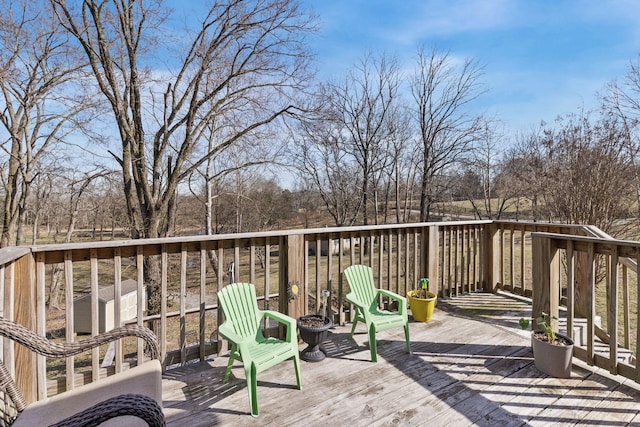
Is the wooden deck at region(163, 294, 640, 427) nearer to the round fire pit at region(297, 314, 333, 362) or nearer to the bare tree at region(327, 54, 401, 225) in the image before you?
the round fire pit at region(297, 314, 333, 362)

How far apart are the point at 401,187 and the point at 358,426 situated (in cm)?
1564

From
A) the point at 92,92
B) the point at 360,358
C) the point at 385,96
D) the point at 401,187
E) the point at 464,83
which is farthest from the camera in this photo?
the point at 401,187

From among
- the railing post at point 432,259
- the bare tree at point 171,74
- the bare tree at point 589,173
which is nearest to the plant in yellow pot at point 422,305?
the railing post at point 432,259

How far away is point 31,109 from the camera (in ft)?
27.5

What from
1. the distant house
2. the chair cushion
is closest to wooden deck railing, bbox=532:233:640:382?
the chair cushion

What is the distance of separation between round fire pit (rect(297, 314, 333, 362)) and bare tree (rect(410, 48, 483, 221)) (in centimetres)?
1291

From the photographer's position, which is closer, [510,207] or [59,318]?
[59,318]

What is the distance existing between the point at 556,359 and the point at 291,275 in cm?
221

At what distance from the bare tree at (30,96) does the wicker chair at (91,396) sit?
8789 mm

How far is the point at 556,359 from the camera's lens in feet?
7.97

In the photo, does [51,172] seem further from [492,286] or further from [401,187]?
[401,187]

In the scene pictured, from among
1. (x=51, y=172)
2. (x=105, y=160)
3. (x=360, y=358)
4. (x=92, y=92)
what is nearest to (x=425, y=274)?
(x=360, y=358)

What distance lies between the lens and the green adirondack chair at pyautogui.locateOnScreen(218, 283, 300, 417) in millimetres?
2012

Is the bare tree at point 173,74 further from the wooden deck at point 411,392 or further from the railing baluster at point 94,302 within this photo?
the wooden deck at point 411,392
